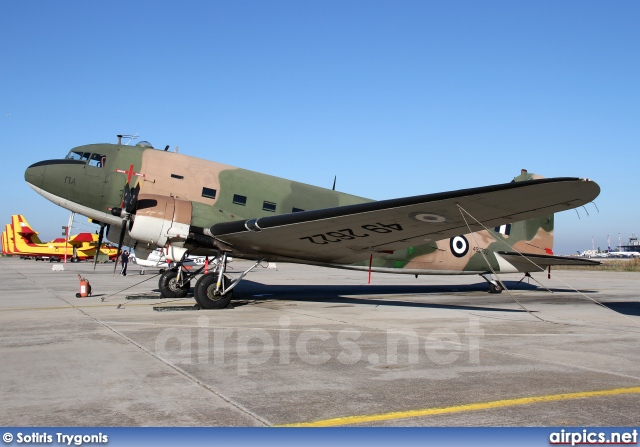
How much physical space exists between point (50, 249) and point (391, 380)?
75951 millimetres

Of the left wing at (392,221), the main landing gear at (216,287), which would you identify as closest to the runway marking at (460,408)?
the left wing at (392,221)

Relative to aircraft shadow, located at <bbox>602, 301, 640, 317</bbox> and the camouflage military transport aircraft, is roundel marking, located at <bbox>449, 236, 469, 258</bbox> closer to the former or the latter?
the camouflage military transport aircraft

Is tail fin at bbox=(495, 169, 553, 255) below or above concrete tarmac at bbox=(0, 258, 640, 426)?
above

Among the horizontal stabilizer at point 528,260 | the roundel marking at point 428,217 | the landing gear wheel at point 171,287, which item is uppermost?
the roundel marking at point 428,217

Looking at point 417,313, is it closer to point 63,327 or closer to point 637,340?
point 637,340

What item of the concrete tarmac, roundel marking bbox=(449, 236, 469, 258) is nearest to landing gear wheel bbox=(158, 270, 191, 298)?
the concrete tarmac

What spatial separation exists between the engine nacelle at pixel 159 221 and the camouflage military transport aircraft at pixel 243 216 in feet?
0.09

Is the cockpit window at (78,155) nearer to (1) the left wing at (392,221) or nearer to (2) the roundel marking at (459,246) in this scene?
(1) the left wing at (392,221)

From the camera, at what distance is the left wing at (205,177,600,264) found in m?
11.0

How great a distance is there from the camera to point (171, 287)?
738 inches

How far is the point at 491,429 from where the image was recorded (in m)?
4.87

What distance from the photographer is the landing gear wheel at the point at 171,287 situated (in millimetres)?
18672

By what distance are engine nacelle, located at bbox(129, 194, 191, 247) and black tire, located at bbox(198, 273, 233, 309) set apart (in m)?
1.35

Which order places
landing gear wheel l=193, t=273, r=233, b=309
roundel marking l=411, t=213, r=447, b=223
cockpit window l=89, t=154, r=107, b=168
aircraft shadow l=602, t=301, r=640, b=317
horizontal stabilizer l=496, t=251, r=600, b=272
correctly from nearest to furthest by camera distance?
roundel marking l=411, t=213, r=447, b=223
landing gear wheel l=193, t=273, r=233, b=309
aircraft shadow l=602, t=301, r=640, b=317
cockpit window l=89, t=154, r=107, b=168
horizontal stabilizer l=496, t=251, r=600, b=272
